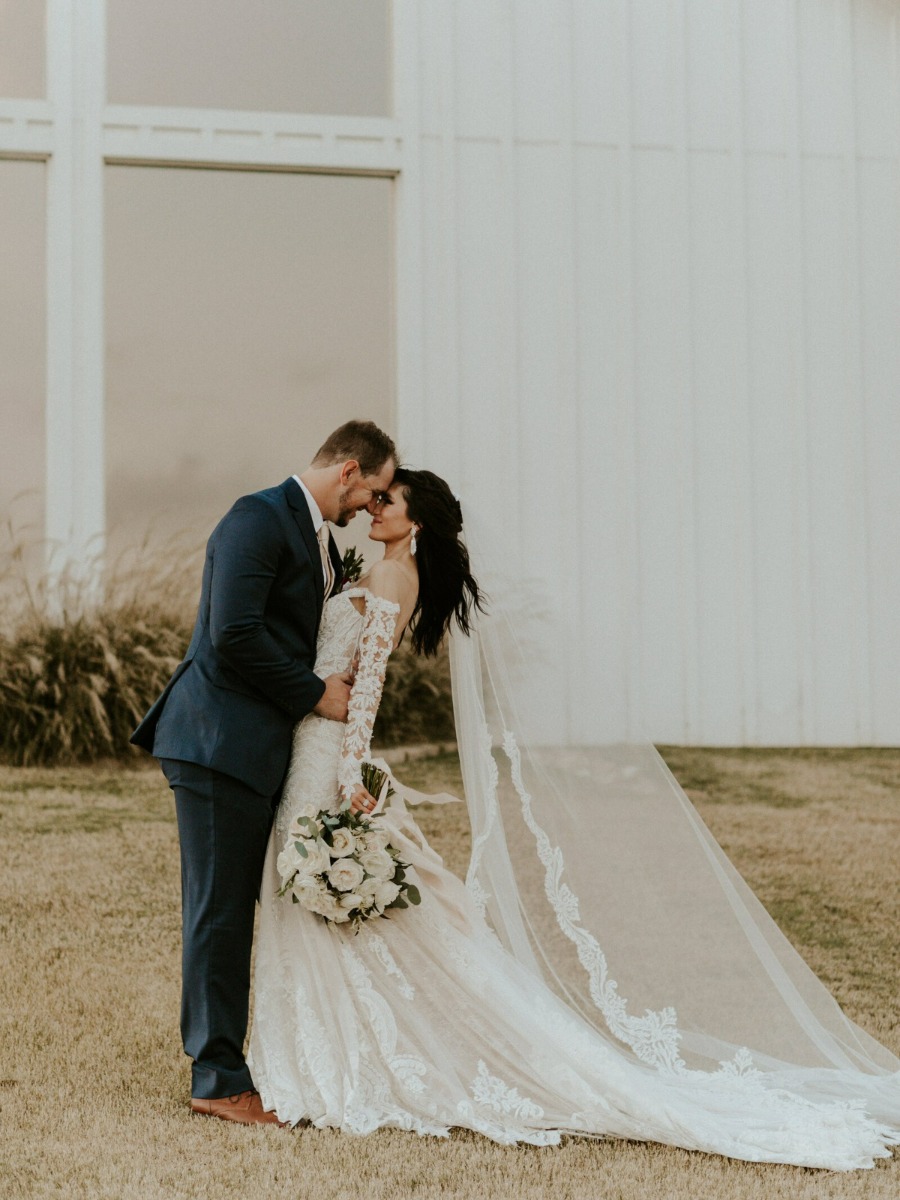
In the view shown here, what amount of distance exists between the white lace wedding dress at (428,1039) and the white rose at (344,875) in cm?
18

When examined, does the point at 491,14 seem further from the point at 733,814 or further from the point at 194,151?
the point at 733,814

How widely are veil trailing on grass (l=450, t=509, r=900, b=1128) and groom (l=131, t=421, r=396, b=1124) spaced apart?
464mm

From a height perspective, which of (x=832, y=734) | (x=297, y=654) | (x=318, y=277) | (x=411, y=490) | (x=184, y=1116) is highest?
(x=318, y=277)

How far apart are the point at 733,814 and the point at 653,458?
93.2 inches

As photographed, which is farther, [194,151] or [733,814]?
[194,151]

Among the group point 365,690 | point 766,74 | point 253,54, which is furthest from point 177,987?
point 766,74

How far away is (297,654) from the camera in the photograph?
294 cm

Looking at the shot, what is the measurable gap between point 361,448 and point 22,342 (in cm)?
476

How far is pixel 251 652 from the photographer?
2.77 m

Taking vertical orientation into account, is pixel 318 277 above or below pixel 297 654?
above

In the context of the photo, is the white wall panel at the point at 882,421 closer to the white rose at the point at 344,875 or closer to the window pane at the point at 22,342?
the window pane at the point at 22,342

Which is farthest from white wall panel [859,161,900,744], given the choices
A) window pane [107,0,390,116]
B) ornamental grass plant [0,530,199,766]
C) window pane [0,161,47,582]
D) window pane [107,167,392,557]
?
window pane [0,161,47,582]

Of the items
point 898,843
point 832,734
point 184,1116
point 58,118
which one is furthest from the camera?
point 832,734

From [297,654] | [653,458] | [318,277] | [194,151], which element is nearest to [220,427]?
[318,277]
